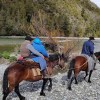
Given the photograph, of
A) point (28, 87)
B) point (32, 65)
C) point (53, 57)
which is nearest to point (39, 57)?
point (32, 65)

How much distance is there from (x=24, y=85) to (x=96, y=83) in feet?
12.2

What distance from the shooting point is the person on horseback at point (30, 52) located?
40.8 ft

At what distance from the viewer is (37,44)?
12797 mm

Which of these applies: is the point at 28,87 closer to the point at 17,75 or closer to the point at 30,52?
the point at 30,52

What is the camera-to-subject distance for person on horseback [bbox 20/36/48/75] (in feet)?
40.8

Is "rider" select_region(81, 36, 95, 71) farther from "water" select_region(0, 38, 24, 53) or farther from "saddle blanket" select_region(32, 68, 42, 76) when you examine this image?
"water" select_region(0, 38, 24, 53)

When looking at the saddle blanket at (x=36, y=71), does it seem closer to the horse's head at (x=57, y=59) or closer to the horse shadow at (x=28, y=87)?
the horse's head at (x=57, y=59)

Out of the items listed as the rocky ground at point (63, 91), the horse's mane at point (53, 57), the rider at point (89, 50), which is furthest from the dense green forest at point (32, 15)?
the horse's mane at point (53, 57)

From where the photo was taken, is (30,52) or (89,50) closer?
(30,52)

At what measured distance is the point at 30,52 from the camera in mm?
12656

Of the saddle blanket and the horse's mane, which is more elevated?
the horse's mane

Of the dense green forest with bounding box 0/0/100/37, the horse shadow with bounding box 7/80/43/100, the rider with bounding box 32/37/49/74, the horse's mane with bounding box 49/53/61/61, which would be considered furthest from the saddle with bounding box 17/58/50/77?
the dense green forest with bounding box 0/0/100/37

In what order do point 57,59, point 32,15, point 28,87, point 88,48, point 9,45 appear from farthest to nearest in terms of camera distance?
1. point 32,15
2. point 9,45
3. point 88,48
4. point 28,87
5. point 57,59

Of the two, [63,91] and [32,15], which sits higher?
[63,91]
